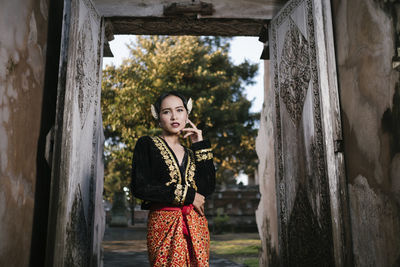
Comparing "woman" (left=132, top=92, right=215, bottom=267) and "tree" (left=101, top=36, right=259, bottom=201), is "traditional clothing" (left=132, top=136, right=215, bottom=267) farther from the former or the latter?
"tree" (left=101, top=36, right=259, bottom=201)

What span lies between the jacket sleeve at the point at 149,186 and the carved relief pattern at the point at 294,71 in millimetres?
1662

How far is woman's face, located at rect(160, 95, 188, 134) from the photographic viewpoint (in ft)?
9.63

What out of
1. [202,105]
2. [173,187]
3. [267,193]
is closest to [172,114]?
[173,187]

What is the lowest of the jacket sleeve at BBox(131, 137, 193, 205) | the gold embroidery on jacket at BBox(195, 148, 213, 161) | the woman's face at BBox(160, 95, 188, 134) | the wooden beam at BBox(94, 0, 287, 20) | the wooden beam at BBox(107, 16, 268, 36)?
the jacket sleeve at BBox(131, 137, 193, 205)

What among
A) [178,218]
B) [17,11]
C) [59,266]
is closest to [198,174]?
[178,218]

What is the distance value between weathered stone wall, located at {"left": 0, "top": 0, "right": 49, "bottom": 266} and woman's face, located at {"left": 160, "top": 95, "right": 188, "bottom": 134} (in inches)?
44.8

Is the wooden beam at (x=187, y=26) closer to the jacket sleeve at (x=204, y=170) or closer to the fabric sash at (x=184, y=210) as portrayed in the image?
the jacket sleeve at (x=204, y=170)

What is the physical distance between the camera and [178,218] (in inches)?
104

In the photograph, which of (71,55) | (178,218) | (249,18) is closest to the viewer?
(178,218)

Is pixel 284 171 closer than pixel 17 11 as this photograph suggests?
No

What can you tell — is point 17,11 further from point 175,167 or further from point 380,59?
point 380,59

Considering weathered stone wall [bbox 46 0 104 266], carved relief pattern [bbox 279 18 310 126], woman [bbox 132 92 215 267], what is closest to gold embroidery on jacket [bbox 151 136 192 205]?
woman [bbox 132 92 215 267]

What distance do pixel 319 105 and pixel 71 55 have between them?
90.1 inches

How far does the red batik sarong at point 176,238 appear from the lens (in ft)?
8.27
